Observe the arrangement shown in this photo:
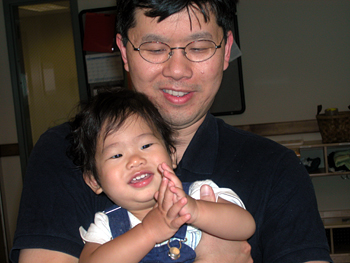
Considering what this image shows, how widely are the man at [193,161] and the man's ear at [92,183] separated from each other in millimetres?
25

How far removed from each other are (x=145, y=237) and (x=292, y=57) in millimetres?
3102

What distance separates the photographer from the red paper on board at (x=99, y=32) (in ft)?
11.8

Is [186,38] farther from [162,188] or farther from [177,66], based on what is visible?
[162,188]

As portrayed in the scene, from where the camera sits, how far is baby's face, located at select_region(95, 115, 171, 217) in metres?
0.95

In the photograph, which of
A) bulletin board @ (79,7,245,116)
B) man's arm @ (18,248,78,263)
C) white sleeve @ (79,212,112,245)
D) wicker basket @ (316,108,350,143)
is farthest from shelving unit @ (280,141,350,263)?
man's arm @ (18,248,78,263)

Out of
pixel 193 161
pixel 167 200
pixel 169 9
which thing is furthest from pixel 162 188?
pixel 169 9

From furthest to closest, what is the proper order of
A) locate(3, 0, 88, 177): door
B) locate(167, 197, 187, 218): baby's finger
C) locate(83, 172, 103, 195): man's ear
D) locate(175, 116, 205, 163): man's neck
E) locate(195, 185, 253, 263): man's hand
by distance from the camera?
locate(3, 0, 88, 177): door < locate(175, 116, 205, 163): man's neck < locate(83, 172, 103, 195): man's ear < locate(195, 185, 253, 263): man's hand < locate(167, 197, 187, 218): baby's finger

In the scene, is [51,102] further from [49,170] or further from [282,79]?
[49,170]

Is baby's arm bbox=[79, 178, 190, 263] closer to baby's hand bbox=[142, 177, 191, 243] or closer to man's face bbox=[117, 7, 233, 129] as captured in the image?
baby's hand bbox=[142, 177, 191, 243]

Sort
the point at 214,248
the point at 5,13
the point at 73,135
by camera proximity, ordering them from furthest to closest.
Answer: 1. the point at 5,13
2. the point at 73,135
3. the point at 214,248

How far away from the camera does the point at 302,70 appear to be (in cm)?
344

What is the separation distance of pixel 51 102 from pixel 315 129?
301 centimetres

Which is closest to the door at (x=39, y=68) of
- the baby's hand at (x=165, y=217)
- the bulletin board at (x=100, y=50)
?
the bulletin board at (x=100, y=50)

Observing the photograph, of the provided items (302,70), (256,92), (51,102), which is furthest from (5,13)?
(302,70)
